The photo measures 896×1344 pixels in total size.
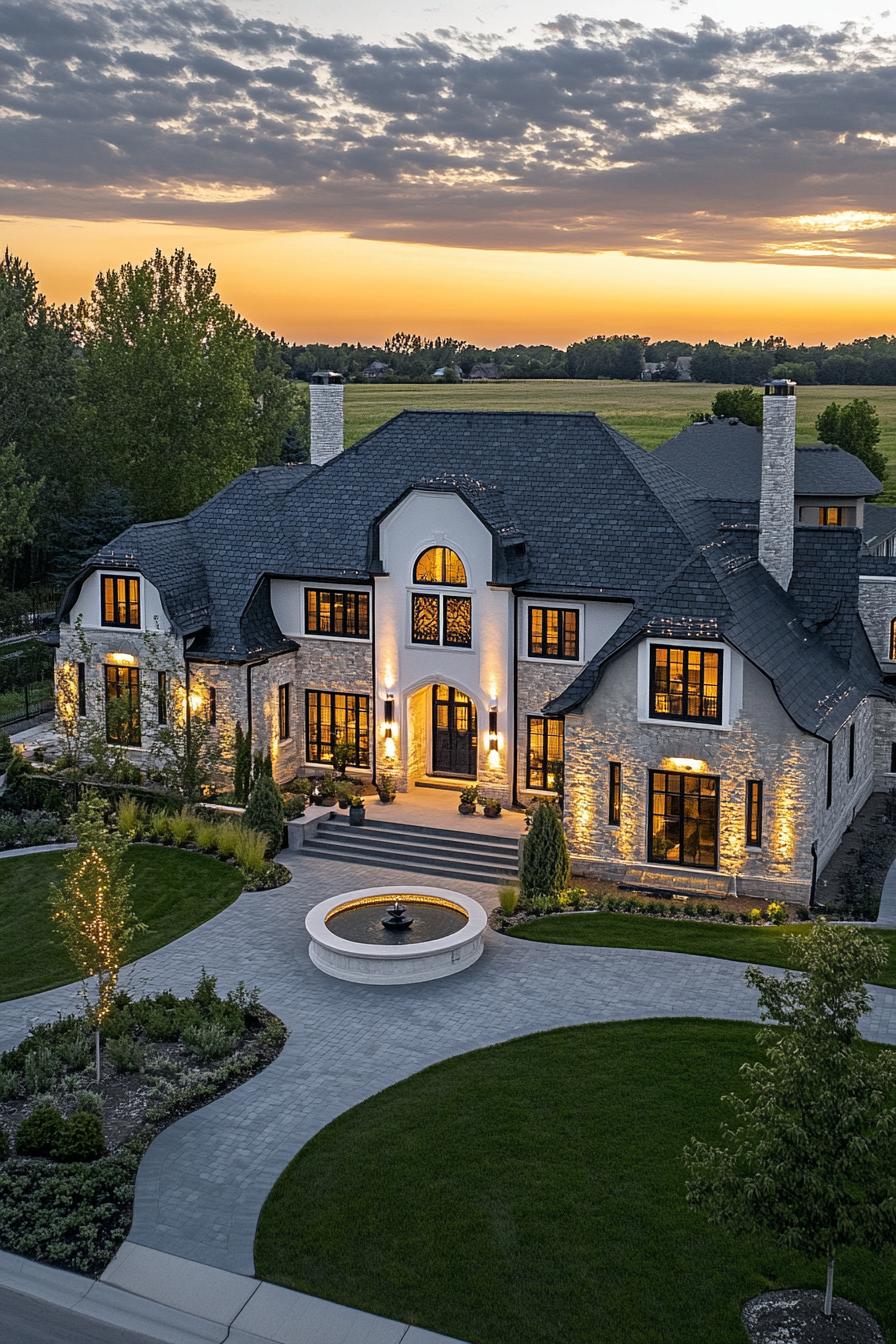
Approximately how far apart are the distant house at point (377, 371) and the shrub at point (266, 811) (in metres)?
93.7

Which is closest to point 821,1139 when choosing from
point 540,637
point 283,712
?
point 540,637

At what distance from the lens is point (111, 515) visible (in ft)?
192

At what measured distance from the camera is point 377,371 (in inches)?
4801

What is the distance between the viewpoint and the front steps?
31484mm

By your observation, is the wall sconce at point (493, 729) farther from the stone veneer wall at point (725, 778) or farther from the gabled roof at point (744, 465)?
the gabled roof at point (744, 465)

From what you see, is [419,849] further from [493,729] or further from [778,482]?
[778,482]

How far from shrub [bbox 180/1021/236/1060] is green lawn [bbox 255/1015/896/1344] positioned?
9.60 ft

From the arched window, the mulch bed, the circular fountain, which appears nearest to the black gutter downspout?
the arched window

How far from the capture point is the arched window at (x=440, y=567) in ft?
112

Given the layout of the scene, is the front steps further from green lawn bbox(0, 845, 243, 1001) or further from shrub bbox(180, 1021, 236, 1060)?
shrub bbox(180, 1021, 236, 1060)

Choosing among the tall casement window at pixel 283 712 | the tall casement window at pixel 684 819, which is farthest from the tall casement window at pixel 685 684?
the tall casement window at pixel 283 712

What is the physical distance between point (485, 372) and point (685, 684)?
98.6 meters

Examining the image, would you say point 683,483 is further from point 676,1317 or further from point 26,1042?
point 676,1317

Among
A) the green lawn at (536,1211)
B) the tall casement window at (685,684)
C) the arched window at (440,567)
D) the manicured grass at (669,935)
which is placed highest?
the arched window at (440,567)
